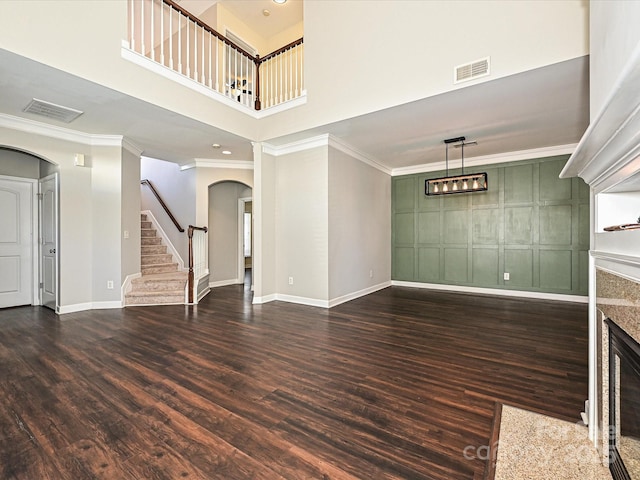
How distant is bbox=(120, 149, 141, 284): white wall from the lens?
5.09 m

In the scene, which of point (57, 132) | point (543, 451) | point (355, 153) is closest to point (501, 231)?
point (355, 153)

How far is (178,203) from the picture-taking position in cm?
702

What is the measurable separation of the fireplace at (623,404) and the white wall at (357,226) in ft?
12.2

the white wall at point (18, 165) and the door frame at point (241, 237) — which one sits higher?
the white wall at point (18, 165)

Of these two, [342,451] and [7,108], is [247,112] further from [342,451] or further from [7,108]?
[342,451]

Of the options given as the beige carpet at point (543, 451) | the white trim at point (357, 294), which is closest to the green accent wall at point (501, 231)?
the white trim at point (357, 294)

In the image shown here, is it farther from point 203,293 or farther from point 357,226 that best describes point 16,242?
point 357,226

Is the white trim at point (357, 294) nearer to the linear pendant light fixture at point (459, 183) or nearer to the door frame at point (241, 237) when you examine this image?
the linear pendant light fixture at point (459, 183)

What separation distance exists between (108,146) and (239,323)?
3.57 meters

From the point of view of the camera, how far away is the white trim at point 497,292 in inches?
210

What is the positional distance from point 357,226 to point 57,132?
4.88 meters

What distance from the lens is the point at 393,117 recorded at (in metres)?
4.09

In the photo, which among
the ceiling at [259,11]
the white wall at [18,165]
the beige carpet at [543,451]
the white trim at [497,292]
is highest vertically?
the ceiling at [259,11]

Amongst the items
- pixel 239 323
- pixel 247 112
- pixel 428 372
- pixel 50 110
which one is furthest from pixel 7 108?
pixel 428 372
